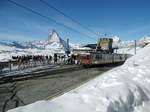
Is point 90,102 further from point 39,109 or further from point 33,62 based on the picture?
point 33,62

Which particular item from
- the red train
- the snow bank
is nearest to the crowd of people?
the red train

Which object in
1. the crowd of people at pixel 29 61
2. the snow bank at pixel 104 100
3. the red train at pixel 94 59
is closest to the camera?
the snow bank at pixel 104 100

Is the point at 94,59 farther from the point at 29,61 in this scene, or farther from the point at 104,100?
the point at 104,100

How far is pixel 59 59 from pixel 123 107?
140 feet

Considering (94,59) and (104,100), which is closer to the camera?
(104,100)

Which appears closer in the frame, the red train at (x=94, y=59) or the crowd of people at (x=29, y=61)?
the crowd of people at (x=29, y=61)

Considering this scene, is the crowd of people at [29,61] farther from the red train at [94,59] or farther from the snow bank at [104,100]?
the snow bank at [104,100]

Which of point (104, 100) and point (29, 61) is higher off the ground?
point (104, 100)

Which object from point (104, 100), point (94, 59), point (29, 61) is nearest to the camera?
point (104, 100)

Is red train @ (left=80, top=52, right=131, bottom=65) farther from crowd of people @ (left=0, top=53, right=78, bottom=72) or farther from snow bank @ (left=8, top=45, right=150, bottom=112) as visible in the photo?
snow bank @ (left=8, top=45, right=150, bottom=112)

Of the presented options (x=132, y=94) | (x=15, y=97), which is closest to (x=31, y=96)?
(x=15, y=97)

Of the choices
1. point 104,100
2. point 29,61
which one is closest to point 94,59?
point 29,61

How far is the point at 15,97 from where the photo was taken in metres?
13.3

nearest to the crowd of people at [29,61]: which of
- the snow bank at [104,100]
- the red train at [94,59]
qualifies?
the red train at [94,59]
